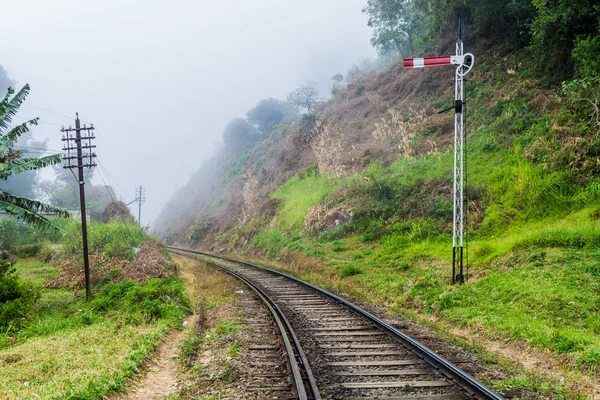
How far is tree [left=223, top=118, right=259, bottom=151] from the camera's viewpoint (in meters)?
71.2

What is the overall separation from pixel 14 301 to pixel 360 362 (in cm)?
1185

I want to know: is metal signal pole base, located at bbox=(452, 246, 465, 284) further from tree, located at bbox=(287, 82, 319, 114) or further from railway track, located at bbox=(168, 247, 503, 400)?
tree, located at bbox=(287, 82, 319, 114)

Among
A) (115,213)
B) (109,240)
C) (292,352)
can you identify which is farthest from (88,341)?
(115,213)

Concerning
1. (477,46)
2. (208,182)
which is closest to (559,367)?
(477,46)

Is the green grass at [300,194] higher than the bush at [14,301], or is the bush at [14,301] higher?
the green grass at [300,194]

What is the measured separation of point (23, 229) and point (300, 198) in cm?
2125

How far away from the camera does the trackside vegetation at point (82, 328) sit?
670cm

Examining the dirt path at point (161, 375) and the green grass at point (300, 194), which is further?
the green grass at point (300, 194)

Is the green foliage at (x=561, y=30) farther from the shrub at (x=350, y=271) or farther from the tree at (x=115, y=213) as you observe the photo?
the tree at (x=115, y=213)

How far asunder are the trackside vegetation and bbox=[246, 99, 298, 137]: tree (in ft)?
178

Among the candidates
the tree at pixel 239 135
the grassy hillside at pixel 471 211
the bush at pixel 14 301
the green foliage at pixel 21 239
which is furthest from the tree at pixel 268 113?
the bush at pixel 14 301

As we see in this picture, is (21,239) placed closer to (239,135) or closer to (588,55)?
(588,55)

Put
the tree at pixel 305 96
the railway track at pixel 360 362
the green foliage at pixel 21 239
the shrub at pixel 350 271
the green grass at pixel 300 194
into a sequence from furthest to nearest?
1. the tree at pixel 305 96
2. the green foliage at pixel 21 239
3. the green grass at pixel 300 194
4. the shrub at pixel 350 271
5. the railway track at pixel 360 362

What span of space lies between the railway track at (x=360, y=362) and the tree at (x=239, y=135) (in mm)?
59671
